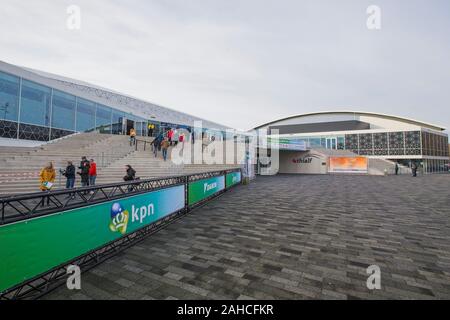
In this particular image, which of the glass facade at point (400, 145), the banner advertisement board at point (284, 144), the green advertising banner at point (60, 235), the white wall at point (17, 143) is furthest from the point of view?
the glass facade at point (400, 145)

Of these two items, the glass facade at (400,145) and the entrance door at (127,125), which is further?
the glass facade at (400,145)

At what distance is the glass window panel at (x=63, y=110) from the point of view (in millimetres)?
17375

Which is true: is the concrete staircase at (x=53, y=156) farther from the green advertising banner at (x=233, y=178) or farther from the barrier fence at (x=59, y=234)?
the barrier fence at (x=59, y=234)

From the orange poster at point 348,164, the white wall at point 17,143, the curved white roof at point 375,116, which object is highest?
the curved white roof at point 375,116

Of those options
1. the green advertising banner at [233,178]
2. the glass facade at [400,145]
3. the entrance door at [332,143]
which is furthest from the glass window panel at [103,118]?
the entrance door at [332,143]

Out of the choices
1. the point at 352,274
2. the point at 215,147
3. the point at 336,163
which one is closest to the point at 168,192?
the point at 352,274

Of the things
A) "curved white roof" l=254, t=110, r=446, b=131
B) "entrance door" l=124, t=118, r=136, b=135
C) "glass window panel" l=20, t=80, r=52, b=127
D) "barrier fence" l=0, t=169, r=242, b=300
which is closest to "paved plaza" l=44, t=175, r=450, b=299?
"barrier fence" l=0, t=169, r=242, b=300

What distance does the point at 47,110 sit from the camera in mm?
16703

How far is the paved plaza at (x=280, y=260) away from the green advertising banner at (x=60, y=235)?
1.70 feet

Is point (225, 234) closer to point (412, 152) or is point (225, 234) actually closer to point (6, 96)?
point (6, 96)

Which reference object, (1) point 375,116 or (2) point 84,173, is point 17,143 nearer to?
(2) point 84,173

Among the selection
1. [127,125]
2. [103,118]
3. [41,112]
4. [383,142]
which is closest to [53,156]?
[41,112]

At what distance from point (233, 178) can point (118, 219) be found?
11820 mm
